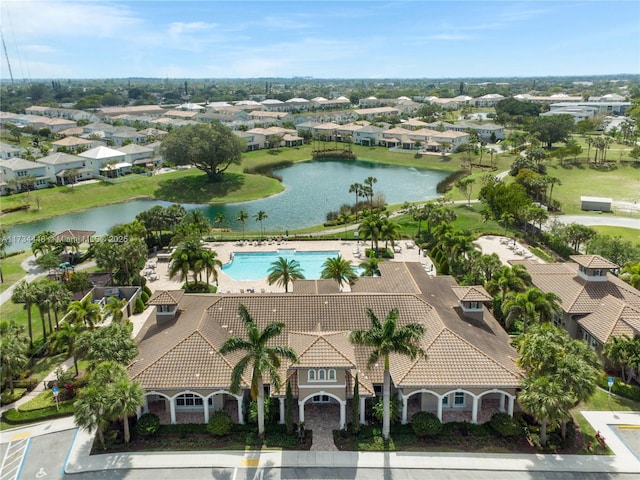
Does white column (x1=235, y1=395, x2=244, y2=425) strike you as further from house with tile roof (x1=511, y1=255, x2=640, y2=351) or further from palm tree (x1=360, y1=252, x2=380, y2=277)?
house with tile roof (x1=511, y1=255, x2=640, y2=351)

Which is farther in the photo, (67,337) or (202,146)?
(202,146)

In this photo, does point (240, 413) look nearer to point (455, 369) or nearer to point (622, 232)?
point (455, 369)

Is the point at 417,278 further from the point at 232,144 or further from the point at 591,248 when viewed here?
the point at 232,144

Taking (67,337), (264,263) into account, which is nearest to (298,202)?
(264,263)

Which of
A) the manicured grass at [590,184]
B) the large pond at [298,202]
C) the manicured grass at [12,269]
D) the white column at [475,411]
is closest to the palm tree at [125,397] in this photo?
the white column at [475,411]

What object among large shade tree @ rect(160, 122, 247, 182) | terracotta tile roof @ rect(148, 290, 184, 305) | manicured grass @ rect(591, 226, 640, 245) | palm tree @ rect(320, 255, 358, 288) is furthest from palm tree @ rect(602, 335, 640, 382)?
large shade tree @ rect(160, 122, 247, 182)

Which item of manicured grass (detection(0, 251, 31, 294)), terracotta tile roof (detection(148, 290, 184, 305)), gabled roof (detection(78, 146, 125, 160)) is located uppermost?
gabled roof (detection(78, 146, 125, 160))

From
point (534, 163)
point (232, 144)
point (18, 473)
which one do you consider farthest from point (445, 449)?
point (534, 163)
